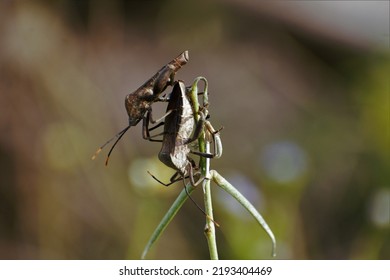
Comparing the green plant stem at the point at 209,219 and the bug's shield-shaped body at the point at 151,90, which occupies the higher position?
the bug's shield-shaped body at the point at 151,90

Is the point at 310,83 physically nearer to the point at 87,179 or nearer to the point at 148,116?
the point at 87,179

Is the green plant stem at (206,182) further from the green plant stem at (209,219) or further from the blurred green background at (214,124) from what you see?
the blurred green background at (214,124)

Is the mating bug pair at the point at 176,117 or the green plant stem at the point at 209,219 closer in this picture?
the green plant stem at the point at 209,219

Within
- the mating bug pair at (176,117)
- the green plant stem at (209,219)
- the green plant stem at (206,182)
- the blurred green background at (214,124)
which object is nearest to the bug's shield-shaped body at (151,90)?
the mating bug pair at (176,117)

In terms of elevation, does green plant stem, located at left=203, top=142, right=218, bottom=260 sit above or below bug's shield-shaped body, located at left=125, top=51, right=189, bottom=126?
below

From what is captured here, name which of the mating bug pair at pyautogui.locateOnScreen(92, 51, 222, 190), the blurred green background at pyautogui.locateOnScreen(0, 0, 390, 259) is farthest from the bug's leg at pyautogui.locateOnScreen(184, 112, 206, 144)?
the blurred green background at pyautogui.locateOnScreen(0, 0, 390, 259)

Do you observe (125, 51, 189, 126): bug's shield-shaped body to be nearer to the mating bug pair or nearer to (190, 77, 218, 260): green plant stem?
the mating bug pair

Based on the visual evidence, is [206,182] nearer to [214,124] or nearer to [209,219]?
[209,219]
